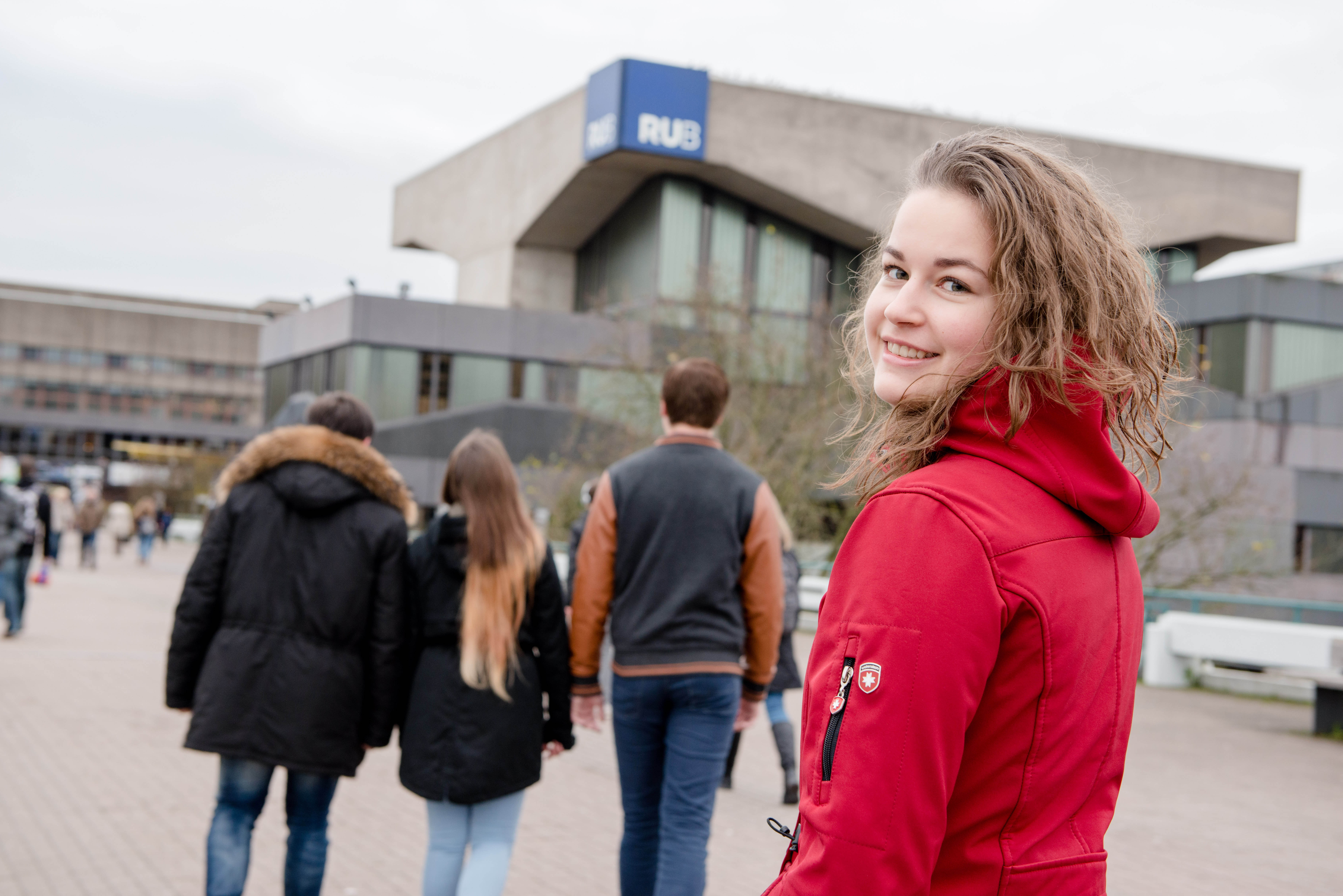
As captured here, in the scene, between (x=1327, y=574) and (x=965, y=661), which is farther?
(x=1327, y=574)

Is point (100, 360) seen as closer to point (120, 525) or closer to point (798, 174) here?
point (120, 525)

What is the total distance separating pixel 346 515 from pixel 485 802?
1.10 m

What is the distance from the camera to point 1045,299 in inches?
59.9

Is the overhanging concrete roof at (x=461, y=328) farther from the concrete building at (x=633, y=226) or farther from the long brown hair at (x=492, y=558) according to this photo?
the long brown hair at (x=492, y=558)

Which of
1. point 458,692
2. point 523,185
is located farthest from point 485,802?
point 523,185

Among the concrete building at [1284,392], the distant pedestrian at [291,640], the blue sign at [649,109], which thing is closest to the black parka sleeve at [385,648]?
the distant pedestrian at [291,640]

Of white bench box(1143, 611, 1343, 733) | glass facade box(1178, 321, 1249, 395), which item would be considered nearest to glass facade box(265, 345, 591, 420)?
glass facade box(1178, 321, 1249, 395)

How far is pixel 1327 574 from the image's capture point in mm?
28875

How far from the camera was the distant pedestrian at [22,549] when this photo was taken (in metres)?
13.2

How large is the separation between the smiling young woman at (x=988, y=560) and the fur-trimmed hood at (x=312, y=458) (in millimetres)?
2976

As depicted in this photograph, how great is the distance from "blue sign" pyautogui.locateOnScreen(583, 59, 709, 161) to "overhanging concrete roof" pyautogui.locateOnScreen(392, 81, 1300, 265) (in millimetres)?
413

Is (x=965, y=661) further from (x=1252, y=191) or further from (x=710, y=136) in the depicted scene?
(x=1252, y=191)

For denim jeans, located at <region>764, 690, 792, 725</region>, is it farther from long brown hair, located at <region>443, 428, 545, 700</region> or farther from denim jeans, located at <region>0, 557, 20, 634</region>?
denim jeans, located at <region>0, 557, 20, 634</region>

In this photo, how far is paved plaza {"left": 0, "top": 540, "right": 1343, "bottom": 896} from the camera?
5645mm
